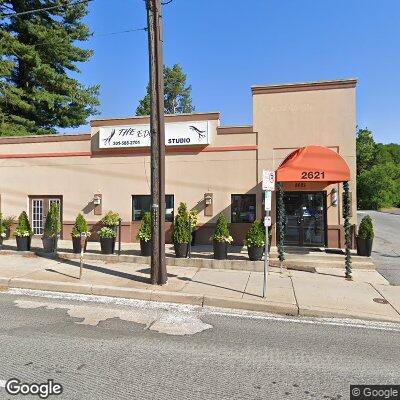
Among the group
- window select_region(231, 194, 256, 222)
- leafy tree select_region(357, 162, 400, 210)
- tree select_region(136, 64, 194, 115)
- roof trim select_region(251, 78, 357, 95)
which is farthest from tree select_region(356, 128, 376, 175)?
window select_region(231, 194, 256, 222)

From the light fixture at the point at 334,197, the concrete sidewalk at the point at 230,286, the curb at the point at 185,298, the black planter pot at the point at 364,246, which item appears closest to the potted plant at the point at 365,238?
the black planter pot at the point at 364,246

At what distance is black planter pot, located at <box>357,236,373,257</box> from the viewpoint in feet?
35.6

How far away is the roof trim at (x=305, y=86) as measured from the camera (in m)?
12.3

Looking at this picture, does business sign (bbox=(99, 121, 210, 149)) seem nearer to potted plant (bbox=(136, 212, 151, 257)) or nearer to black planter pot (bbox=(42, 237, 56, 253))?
potted plant (bbox=(136, 212, 151, 257))

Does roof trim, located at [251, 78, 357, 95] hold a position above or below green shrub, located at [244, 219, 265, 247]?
above

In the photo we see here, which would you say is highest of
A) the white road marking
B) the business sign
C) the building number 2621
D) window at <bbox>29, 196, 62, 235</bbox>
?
the business sign

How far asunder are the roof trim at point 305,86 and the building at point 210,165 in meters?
0.03

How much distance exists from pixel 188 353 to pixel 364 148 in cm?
6029

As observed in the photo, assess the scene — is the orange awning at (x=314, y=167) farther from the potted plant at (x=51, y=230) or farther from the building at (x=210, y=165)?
the potted plant at (x=51, y=230)

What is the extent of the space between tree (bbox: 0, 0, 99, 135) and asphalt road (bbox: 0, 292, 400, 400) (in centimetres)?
1867

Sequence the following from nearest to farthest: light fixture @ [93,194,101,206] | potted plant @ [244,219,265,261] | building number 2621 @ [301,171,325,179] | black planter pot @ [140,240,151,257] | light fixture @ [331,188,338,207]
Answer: potted plant @ [244,219,265,261], building number 2621 @ [301,171,325,179], black planter pot @ [140,240,151,257], light fixture @ [331,188,338,207], light fixture @ [93,194,101,206]

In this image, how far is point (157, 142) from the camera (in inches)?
322

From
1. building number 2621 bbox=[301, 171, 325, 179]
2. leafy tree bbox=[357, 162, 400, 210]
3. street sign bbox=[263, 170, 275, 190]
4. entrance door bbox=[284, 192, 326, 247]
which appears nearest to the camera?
street sign bbox=[263, 170, 275, 190]

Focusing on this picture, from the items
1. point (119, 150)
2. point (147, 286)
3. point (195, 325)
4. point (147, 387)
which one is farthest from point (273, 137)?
point (147, 387)
